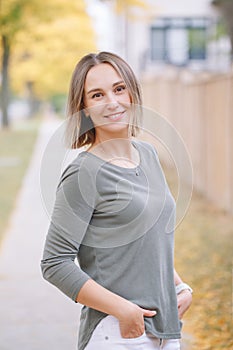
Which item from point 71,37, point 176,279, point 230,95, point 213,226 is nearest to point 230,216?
point 213,226

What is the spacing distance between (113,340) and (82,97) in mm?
637

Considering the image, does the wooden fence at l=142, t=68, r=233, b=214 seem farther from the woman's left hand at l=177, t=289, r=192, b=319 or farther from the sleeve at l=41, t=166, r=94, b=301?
the sleeve at l=41, t=166, r=94, b=301

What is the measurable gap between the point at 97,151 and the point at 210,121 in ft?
28.7

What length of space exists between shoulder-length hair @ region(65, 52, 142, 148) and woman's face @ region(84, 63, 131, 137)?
13 mm

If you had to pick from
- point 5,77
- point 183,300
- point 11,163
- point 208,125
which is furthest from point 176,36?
point 183,300

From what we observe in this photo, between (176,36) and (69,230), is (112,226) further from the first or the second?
(176,36)

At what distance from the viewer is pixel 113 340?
220 cm

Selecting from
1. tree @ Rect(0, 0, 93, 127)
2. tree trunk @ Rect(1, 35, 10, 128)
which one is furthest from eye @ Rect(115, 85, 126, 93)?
tree trunk @ Rect(1, 35, 10, 128)

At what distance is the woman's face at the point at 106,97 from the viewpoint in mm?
2207

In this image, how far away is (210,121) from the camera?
1086cm

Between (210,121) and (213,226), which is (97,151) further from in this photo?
(210,121)

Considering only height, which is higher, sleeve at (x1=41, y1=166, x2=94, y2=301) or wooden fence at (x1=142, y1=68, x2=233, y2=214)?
sleeve at (x1=41, y1=166, x2=94, y2=301)

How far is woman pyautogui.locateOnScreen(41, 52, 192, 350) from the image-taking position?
214cm

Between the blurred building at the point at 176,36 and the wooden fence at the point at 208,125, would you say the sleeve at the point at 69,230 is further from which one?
the blurred building at the point at 176,36
